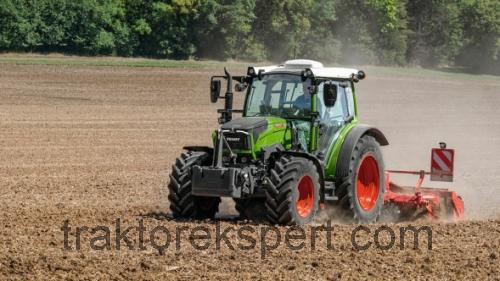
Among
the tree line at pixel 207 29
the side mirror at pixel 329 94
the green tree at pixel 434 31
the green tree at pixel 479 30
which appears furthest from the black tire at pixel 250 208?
the green tree at pixel 479 30

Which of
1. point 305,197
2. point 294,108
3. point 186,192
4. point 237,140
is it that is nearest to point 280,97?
point 294,108

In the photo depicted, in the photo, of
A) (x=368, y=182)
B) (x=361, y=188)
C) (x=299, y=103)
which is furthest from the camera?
(x=368, y=182)

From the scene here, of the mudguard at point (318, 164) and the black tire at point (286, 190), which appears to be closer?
the black tire at point (286, 190)

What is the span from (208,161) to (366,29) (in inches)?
1611

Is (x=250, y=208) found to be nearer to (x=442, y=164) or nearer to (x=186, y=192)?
(x=186, y=192)

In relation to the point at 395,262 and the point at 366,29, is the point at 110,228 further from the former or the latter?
the point at 366,29

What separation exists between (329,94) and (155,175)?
6.51m

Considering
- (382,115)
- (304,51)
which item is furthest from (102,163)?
(304,51)

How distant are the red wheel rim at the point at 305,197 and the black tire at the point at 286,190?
59mm

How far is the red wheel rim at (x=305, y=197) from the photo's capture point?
12125 mm

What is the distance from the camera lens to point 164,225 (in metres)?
11.9

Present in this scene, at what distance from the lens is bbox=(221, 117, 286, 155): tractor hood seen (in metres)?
12.2

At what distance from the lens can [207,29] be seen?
50438 millimetres

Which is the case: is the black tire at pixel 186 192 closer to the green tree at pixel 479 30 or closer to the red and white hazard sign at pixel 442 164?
the red and white hazard sign at pixel 442 164
